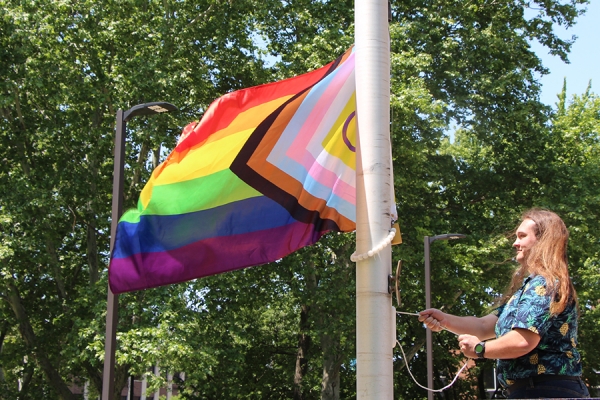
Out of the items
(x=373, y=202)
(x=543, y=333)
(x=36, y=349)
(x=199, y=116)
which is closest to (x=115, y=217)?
(x=373, y=202)

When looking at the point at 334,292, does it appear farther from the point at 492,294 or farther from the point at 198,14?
the point at 198,14

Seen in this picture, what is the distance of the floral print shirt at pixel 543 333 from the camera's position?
3490 mm

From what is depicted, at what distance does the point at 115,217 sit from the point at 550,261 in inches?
335

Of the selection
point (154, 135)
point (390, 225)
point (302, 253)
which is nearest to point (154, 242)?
point (390, 225)

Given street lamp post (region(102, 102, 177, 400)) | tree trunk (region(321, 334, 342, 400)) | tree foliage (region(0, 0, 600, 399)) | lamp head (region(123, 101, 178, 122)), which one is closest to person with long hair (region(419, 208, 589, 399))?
street lamp post (region(102, 102, 177, 400))

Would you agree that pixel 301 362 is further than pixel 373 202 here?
Yes

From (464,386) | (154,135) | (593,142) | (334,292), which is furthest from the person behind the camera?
A: (464,386)

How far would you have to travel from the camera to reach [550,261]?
365 cm

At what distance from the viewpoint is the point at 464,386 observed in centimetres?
3512

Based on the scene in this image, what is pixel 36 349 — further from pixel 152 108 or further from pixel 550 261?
pixel 550 261

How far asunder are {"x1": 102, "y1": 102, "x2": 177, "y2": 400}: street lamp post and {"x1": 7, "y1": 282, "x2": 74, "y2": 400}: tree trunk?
13629mm

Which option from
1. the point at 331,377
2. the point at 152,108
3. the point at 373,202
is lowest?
the point at 331,377

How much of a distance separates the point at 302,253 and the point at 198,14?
25.3 ft

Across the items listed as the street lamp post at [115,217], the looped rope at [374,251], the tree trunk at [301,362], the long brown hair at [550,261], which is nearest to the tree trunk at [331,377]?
the tree trunk at [301,362]
